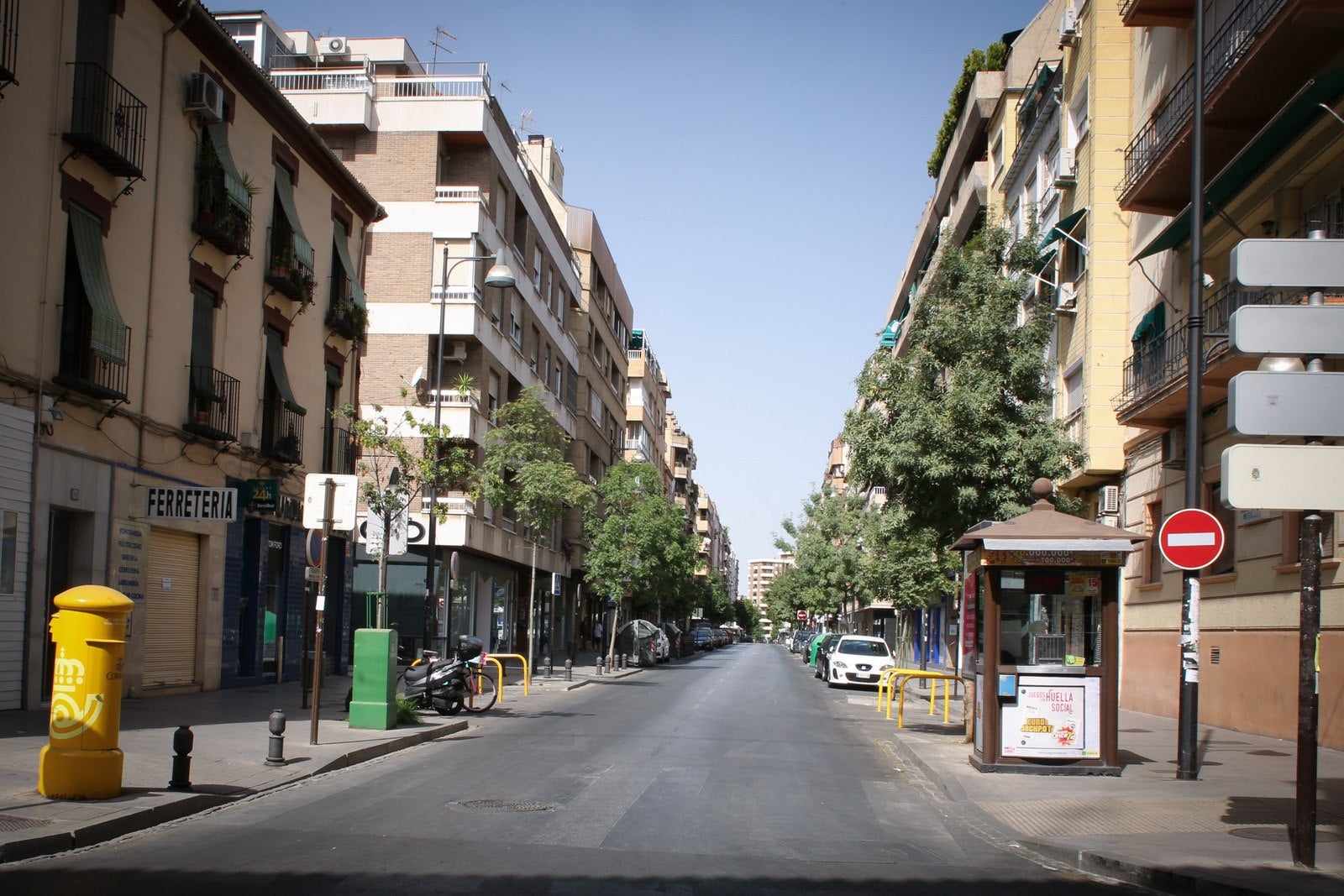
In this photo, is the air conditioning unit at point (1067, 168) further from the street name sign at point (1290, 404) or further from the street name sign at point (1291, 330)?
the street name sign at point (1290, 404)

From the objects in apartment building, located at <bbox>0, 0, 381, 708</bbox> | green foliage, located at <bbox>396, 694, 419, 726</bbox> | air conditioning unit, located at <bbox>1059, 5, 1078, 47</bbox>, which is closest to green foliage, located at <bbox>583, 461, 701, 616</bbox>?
apartment building, located at <bbox>0, 0, 381, 708</bbox>

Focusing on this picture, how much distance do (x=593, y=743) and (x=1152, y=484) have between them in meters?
12.9

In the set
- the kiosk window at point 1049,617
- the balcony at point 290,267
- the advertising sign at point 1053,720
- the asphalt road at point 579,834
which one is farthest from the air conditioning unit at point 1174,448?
the balcony at point 290,267

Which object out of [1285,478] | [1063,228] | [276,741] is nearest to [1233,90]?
[1063,228]

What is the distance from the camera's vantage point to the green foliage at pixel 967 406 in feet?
61.2

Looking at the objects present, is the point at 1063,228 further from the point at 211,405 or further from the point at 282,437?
the point at 211,405

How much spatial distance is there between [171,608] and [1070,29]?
898 inches

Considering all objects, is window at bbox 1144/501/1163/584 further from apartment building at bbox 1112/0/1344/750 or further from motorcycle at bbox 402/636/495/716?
motorcycle at bbox 402/636/495/716

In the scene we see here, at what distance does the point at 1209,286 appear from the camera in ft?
66.7

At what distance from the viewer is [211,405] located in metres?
20.3

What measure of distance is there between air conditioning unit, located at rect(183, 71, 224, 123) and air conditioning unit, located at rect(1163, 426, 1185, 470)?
1738cm

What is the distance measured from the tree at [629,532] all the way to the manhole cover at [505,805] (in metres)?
31.2

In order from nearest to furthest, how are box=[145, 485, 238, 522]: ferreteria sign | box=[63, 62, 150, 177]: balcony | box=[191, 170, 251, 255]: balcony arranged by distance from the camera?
box=[63, 62, 150, 177]: balcony, box=[145, 485, 238, 522]: ferreteria sign, box=[191, 170, 251, 255]: balcony

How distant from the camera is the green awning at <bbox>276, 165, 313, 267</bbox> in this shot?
23422 millimetres
